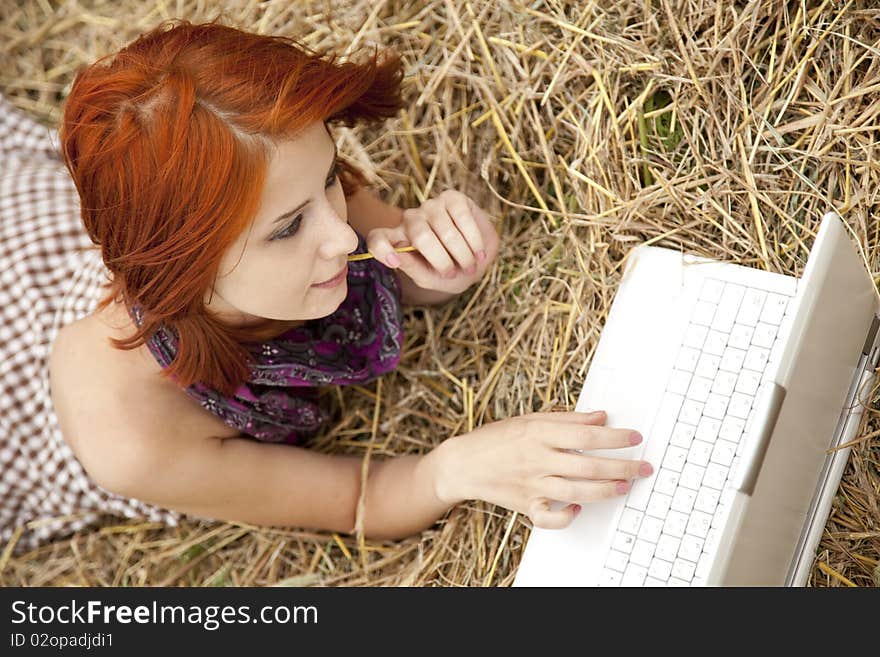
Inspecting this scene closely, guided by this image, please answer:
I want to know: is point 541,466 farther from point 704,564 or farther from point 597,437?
point 704,564

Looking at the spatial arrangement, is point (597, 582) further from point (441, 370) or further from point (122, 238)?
point (122, 238)

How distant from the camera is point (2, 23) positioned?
2102mm

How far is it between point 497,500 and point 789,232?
1.87 ft

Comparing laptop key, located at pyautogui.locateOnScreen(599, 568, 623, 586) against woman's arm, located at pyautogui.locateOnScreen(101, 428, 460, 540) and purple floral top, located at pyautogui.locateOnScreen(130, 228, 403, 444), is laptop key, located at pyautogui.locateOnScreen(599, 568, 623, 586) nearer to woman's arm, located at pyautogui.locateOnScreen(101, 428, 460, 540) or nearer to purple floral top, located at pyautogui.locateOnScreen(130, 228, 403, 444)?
woman's arm, located at pyautogui.locateOnScreen(101, 428, 460, 540)

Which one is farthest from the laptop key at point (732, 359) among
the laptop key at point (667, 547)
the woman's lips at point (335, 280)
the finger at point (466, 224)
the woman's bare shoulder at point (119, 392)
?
the woman's bare shoulder at point (119, 392)

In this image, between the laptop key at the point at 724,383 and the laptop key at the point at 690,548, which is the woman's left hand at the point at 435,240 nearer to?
the laptop key at the point at 724,383

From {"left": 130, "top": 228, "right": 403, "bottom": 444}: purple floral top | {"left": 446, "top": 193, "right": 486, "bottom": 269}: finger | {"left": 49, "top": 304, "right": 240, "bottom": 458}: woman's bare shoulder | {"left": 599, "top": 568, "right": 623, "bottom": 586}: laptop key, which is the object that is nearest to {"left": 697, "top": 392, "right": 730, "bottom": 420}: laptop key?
{"left": 599, "top": 568, "right": 623, "bottom": 586}: laptop key

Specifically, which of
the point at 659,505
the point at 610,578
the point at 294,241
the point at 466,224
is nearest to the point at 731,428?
the point at 659,505

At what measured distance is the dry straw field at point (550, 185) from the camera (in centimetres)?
132

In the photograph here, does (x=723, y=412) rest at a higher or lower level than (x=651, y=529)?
higher

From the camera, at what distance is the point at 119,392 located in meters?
1.32

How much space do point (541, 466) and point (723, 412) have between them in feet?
0.80
